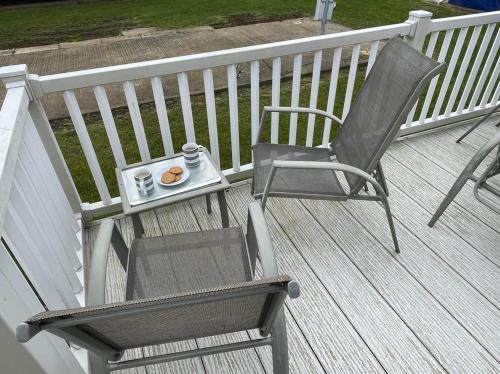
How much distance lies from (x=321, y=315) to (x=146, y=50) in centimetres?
543

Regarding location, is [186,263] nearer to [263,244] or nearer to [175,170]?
[263,244]

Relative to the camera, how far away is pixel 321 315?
5.58 ft

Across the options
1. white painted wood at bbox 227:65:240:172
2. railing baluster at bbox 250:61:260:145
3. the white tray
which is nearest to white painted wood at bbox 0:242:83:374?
the white tray

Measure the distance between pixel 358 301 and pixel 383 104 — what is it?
3.53ft

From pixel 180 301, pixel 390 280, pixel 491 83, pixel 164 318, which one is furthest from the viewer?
pixel 491 83

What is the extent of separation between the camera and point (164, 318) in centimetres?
88

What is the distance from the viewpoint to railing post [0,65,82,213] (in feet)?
5.16

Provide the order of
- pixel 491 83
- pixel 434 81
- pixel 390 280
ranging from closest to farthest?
pixel 390 280 → pixel 434 81 → pixel 491 83

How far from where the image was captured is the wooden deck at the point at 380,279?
153 cm

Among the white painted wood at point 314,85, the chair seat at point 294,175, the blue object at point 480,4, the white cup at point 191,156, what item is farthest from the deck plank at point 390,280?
the blue object at point 480,4

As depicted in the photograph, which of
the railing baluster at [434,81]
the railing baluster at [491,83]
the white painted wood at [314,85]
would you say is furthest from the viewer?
the railing baluster at [491,83]

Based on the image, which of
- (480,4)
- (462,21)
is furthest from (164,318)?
(480,4)

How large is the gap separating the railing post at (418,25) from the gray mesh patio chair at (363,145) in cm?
51

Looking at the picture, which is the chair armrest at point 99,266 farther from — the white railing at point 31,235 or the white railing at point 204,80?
the white railing at point 204,80
